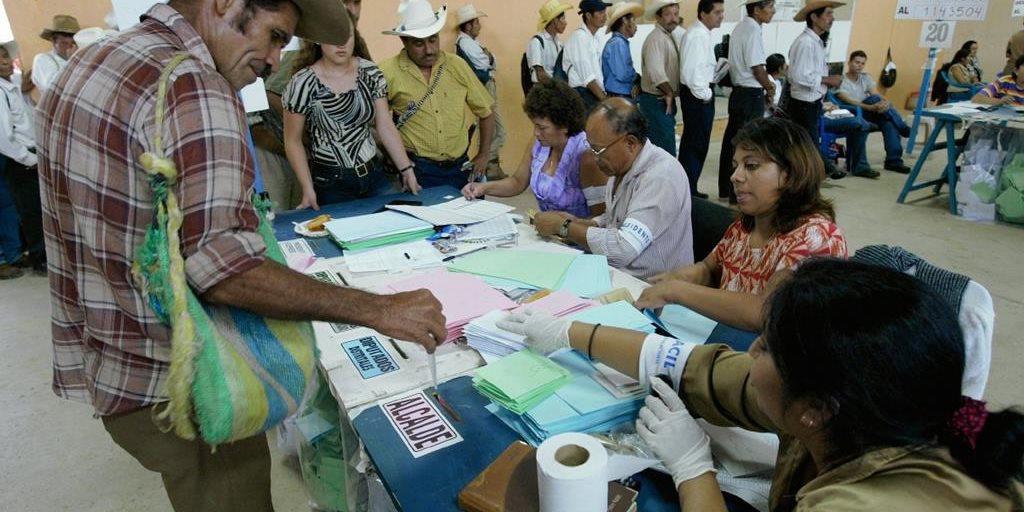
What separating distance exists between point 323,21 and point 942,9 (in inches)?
238

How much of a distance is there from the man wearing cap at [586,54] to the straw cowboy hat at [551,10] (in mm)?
269

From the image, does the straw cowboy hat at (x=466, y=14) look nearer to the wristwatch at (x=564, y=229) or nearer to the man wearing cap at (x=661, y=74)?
the man wearing cap at (x=661, y=74)

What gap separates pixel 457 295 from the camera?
62.6 inches

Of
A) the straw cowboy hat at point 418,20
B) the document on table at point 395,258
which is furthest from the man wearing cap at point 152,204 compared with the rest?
the straw cowboy hat at point 418,20

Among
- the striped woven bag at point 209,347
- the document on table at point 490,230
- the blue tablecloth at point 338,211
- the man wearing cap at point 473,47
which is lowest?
the blue tablecloth at point 338,211

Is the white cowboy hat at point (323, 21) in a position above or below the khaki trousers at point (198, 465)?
above

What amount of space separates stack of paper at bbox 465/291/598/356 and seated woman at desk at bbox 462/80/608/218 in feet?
3.55

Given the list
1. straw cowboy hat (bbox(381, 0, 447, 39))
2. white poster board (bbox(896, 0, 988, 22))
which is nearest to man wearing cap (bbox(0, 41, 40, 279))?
straw cowboy hat (bbox(381, 0, 447, 39))

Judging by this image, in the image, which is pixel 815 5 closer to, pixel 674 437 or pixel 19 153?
pixel 674 437

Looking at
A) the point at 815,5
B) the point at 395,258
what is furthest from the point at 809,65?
the point at 395,258

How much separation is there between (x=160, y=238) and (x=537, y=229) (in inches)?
57.1

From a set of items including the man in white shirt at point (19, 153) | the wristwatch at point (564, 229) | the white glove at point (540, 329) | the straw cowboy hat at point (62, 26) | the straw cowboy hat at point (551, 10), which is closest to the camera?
the white glove at point (540, 329)

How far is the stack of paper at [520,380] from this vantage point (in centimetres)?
111

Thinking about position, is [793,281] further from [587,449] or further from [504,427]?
[504,427]
